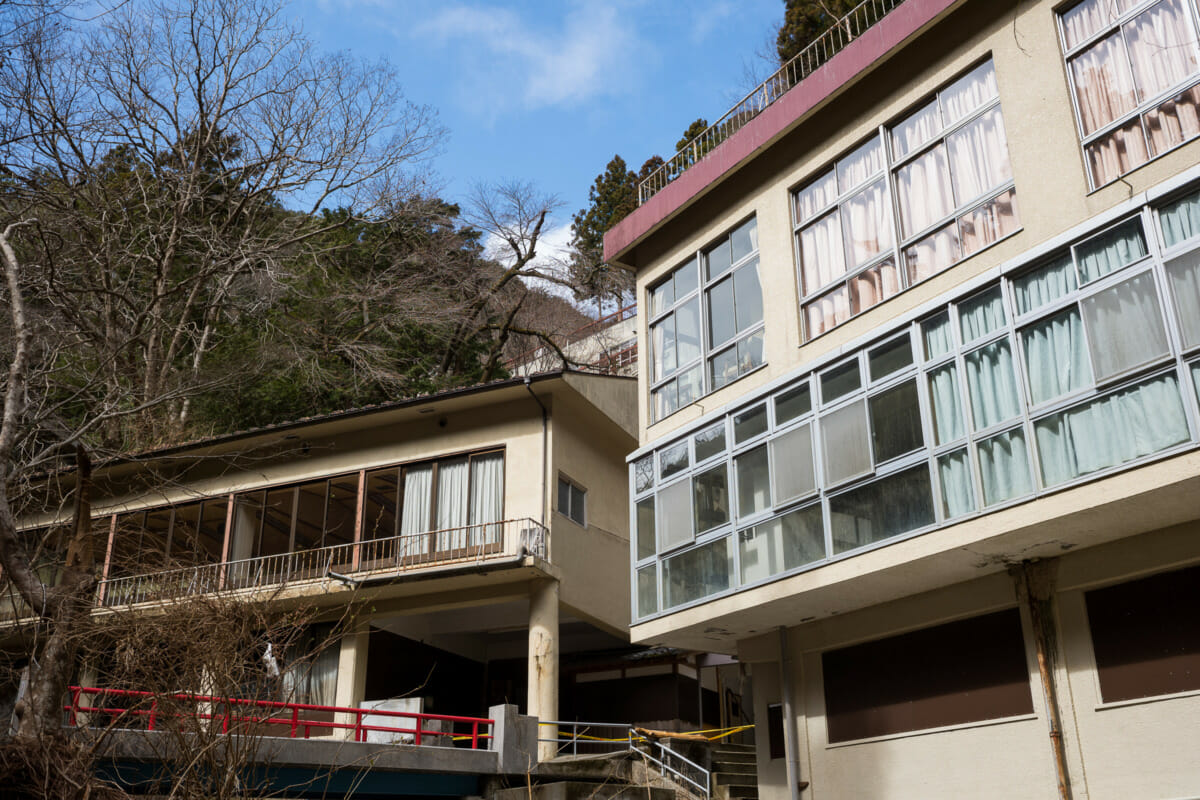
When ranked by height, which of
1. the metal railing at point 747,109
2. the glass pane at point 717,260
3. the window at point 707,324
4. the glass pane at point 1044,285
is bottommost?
the glass pane at point 1044,285

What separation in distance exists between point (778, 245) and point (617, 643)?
442 inches

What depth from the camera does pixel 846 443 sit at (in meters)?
12.6

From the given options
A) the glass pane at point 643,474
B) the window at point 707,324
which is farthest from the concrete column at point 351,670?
the window at point 707,324

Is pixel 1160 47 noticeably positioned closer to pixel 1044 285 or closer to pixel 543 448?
pixel 1044 285

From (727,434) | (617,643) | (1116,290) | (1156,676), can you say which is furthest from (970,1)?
(617,643)

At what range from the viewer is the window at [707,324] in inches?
597

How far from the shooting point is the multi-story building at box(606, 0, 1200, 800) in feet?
33.4

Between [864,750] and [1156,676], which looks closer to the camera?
[1156,676]

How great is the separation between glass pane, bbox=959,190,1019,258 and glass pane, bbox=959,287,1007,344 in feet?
2.32

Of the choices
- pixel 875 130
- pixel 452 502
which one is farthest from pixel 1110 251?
pixel 452 502

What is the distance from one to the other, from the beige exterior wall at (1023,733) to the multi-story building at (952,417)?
3 centimetres

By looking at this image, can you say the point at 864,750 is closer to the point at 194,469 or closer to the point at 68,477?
the point at 194,469

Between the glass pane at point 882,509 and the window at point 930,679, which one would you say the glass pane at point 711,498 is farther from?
the window at point 930,679

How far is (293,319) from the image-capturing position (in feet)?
101
